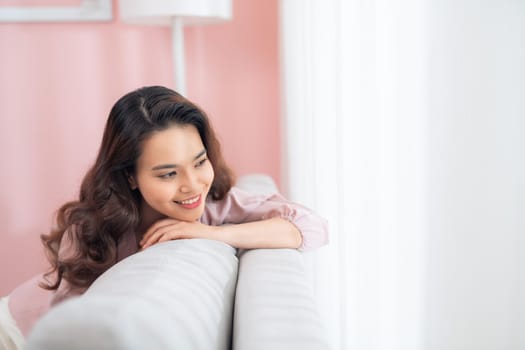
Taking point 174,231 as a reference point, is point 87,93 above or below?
above

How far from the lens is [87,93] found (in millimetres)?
2707

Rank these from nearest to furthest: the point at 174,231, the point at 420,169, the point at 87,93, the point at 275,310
A: the point at 275,310
the point at 174,231
the point at 420,169
the point at 87,93

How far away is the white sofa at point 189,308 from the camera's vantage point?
2.02ft

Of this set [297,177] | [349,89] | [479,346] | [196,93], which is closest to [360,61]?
[349,89]

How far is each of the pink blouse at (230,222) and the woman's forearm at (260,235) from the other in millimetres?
48

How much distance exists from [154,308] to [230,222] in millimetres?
876

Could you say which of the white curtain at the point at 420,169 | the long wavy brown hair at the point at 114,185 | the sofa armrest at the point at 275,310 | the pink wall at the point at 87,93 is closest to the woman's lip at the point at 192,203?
the long wavy brown hair at the point at 114,185

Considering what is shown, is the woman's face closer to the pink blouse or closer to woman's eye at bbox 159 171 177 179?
woman's eye at bbox 159 171 177 179

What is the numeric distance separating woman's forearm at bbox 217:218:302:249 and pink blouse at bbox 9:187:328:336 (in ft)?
0.16

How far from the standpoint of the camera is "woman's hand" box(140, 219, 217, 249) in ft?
4.14

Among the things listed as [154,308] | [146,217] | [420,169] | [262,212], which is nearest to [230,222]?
[262,212]

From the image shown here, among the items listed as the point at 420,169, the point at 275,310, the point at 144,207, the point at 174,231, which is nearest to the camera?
the point at 275,310

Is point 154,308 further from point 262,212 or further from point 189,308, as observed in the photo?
point 262,212

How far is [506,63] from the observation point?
62.0 inches
